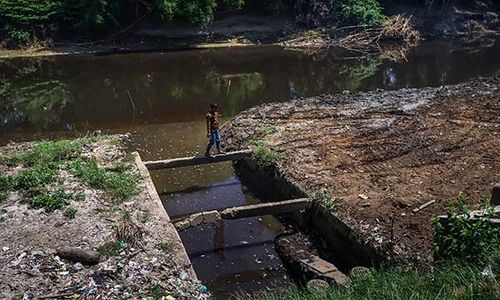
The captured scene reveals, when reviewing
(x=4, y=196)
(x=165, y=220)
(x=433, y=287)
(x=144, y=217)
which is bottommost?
(x=165, y=220)

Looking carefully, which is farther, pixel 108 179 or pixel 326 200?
pixel 108 179

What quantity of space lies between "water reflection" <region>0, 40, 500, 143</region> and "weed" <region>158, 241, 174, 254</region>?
9206 millimetres

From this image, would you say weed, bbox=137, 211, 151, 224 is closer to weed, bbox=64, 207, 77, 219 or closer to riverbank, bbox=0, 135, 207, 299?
riverbank, bbox=0, 135, 207, 299

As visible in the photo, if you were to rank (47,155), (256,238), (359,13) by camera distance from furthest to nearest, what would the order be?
(359,13), (47,155), (256,238)

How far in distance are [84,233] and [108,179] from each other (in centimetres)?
191

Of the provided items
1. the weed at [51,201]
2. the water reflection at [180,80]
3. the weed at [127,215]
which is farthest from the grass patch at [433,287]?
the water reflection at [180,80]

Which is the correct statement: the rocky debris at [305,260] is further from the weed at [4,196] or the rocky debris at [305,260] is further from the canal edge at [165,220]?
the weed at [4,196]

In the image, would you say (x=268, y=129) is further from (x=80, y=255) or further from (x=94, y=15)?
(x=94, y=15)

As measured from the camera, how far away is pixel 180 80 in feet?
78.0

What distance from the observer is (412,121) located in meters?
14.5

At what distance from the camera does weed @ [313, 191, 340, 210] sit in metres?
10.1

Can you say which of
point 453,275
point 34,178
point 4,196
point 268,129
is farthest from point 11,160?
point 453,275

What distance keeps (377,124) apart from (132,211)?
7446 mm

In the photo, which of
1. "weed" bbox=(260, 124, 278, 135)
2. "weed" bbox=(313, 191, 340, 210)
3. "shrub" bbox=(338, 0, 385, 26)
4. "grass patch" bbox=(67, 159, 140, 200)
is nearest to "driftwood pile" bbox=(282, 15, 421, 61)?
"shrub" bbox=(338, 0, 385, 26)
